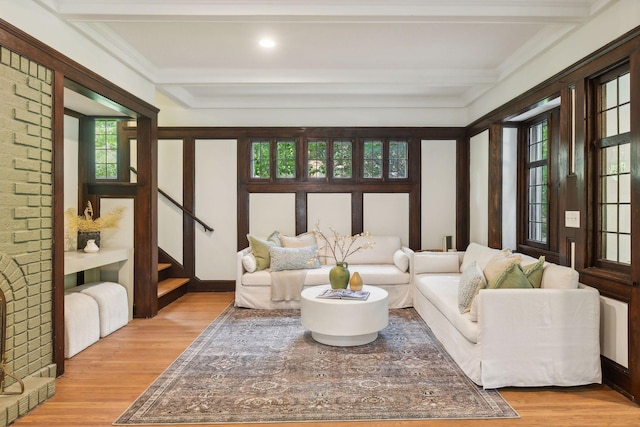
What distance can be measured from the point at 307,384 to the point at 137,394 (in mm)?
1158

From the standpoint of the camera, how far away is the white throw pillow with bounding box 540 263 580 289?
3.04 meters

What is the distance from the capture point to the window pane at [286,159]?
6.18 metres

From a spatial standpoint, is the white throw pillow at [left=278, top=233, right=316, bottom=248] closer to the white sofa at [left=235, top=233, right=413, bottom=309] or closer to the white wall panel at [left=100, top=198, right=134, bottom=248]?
the white sofa at [left=235, top=233, right=413, bottom=309]

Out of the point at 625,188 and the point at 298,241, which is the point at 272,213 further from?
the point at 625,188

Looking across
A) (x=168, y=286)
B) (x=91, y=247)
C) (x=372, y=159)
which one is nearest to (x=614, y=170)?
(x=372, y=159)

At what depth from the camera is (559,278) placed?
3.11m

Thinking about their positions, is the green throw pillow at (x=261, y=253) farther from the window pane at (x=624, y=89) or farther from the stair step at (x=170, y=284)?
the window pane at (x=624, y=89)

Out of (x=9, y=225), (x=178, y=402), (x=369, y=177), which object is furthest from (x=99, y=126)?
(x=178, y=402)

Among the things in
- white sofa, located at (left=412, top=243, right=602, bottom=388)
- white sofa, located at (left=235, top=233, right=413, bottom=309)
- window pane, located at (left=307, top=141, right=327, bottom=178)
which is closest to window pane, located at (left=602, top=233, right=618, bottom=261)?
white sofa, located at (left=412, top=243, right=602, bottom=388)

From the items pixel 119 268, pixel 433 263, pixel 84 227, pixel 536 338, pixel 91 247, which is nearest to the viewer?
pixel 536 338

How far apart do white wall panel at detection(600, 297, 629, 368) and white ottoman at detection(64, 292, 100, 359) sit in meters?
4.21

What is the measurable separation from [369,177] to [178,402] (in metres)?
4.23

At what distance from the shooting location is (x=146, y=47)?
4.09m

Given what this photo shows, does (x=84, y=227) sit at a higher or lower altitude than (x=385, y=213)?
lower
